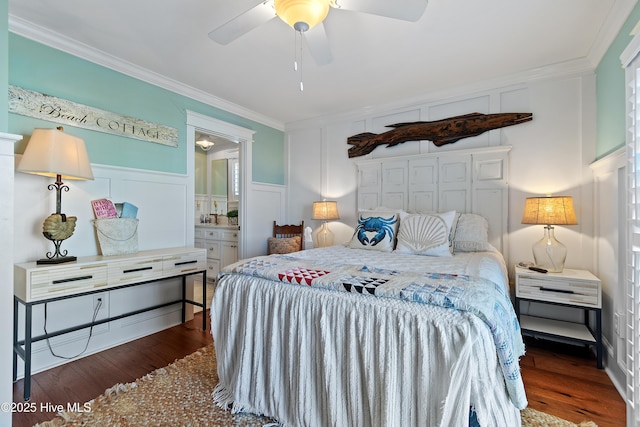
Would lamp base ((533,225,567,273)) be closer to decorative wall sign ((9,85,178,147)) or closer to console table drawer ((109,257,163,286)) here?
console table drawer ((109,257,163,286))

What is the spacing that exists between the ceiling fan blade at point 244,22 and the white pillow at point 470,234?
227 cm

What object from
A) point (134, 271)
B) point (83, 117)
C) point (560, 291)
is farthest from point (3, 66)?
point (560, 291)

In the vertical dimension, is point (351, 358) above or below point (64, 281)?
below

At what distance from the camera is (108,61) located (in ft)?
8.04

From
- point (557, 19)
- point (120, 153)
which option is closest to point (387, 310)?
point (557, 19)

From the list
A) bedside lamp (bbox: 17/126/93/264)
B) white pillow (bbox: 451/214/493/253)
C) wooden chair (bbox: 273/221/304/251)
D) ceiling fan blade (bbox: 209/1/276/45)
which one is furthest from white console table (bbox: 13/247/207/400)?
white pillow (bbox: 451/214/493/253)

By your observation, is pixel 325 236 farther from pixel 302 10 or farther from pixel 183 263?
pixel 302 10

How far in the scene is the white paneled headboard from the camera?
9.42 ft

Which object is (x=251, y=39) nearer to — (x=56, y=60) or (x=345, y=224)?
(x=56, y=60)

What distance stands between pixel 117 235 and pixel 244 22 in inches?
78.5

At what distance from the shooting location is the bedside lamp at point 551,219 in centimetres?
231

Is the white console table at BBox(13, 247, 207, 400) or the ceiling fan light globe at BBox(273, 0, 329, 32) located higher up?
the ceiling fan light globe at BBox(273, 0, 329, 32)

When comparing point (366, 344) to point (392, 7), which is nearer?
point (366, 344)

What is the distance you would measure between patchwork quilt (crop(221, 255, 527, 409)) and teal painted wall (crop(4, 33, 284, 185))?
168 cm
